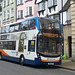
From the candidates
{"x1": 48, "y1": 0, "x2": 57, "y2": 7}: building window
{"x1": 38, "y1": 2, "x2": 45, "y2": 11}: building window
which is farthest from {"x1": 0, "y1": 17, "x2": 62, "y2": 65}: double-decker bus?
{"x1": 38, "y1": 2, "x2": 45, "y2": 11}: building window

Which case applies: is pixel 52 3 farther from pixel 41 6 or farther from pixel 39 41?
pixel 39 41

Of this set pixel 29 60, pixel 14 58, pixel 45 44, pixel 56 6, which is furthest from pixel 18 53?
pixel 56 6

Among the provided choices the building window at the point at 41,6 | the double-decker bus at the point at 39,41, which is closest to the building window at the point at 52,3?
the building window at the point at 41,6

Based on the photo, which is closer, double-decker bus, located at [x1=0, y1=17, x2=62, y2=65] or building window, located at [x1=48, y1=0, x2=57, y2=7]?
double-decker bus, located at [x1=0, y1=17, x2=62, y2=65]

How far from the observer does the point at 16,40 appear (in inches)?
693

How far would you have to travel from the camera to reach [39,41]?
14.2 meters

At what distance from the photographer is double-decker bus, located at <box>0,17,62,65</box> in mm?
14148

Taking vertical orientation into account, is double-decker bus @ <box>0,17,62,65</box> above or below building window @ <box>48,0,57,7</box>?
below

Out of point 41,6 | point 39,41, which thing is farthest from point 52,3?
point 39,41

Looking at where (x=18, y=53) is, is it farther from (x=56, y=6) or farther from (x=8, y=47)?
(x=56, y=6)

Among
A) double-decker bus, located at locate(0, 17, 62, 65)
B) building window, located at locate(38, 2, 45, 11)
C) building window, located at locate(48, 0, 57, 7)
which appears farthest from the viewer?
building window, located at locate(38, 2, 45, 11)

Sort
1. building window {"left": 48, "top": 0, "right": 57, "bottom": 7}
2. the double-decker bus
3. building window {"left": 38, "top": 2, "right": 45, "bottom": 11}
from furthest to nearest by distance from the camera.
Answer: building window {"left": 38, "top": 2, "right": 45, "bottom": 11}
building window {"left": 48, "top": 0, "right": 57, "bottom": 7}
the double-decker bus

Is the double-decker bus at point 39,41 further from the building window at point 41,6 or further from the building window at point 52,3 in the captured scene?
A: the building window at point 41,6

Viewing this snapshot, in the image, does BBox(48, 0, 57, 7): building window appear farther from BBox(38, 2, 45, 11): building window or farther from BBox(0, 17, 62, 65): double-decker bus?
BBox(0, 17, 62, 65): double-decker bus
